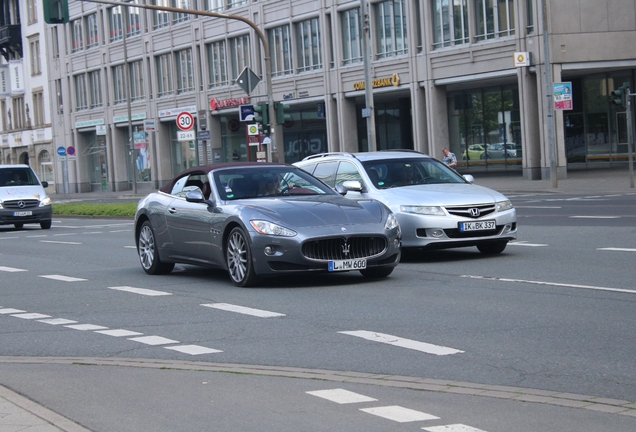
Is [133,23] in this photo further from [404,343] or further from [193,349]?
[404,343]

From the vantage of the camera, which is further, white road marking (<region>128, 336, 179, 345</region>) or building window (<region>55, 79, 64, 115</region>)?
building window (<region>55, 79, 64, 115</region>)

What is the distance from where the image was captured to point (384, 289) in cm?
1173

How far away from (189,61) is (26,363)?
186 feet

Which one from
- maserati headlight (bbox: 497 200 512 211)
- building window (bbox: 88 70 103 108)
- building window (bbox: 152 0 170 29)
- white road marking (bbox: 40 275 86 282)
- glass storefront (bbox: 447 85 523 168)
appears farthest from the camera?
building window (bbox: 88 70 103 108)

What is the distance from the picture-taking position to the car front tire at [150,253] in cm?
1450

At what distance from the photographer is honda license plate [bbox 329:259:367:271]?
1197 cm

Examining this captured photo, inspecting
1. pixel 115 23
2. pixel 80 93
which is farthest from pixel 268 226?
pixel 80 93

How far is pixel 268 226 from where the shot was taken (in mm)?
12016

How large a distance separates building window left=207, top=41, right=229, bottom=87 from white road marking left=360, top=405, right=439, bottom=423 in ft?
179

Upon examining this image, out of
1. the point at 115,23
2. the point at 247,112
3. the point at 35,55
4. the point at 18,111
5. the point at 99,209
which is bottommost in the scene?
the point at 99,209

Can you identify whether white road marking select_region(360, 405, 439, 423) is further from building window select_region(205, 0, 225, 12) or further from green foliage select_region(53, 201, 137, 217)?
building window select_region(205, 0, 225, 12)

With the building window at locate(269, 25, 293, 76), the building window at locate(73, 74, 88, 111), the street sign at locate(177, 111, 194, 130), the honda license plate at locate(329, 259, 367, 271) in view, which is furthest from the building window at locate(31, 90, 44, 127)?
the honda license plate at locate(329, 259, 367, 271)

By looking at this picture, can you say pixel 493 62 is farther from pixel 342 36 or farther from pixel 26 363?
pixel 26 363

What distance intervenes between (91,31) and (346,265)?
2613 inches
